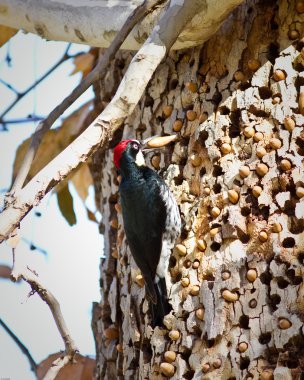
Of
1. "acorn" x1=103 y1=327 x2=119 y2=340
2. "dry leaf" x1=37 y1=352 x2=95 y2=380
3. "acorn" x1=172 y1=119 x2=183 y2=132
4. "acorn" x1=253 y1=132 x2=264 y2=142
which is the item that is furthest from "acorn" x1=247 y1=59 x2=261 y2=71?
"dry leaf" x1=37 y1=352 x2=95 y2=380

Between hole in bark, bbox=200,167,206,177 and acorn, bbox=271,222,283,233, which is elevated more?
hole in bark, bbox=200,167,206,177

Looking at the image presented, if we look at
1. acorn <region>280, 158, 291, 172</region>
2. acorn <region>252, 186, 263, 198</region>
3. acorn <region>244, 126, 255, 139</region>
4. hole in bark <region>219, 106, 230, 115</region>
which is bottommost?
acorn <region>252, 186, 263, 198</region>

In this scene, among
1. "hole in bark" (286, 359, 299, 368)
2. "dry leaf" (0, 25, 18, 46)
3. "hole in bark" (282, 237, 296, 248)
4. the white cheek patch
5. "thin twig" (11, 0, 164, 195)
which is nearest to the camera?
"thin twig" (11, 0, 164, 195)

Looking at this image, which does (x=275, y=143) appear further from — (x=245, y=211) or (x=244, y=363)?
(x=244, y=363)

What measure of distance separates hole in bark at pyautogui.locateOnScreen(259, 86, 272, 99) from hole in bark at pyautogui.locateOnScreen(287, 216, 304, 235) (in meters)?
0.54

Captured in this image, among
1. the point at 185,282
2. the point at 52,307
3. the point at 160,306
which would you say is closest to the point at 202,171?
the point at 185,282

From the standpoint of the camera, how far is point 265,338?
2.79 meters

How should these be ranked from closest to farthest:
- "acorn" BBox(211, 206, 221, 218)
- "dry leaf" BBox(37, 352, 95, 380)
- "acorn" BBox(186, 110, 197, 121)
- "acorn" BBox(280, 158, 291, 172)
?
"acorn" BBox(280, 158, 291, 172) < "acorn" BBox(211, 206, 221, 218) < "acorn" BBox(186, 110, 197, 121) < "dry leaf" BBox(37, 352, 95, 380)

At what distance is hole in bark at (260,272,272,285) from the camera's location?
2.88m

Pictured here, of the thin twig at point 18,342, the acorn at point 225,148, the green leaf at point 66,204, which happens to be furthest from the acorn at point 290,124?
the green leaf at point 66,204

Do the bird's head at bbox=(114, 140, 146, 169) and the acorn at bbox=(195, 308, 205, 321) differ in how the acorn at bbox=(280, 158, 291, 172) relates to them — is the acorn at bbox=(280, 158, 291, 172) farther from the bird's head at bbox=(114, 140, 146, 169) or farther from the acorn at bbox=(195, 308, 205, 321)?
the bird's head at bbox=(114, 140, 146, 169)

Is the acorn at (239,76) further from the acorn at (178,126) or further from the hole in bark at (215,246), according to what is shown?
the hole in bark at (215,246)

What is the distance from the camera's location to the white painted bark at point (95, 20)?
329cm

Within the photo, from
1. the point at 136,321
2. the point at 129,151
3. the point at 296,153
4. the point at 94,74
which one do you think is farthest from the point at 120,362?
the point at 94,74
